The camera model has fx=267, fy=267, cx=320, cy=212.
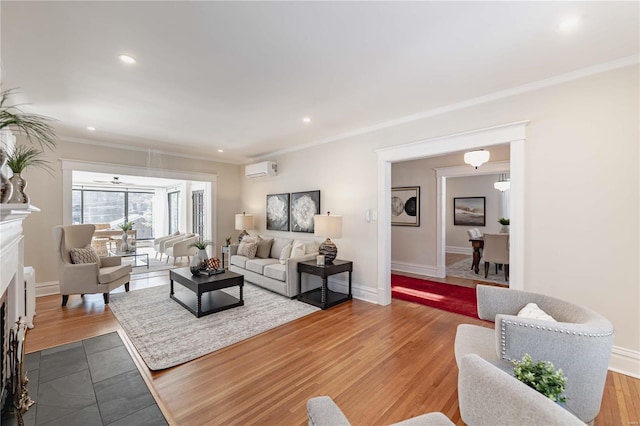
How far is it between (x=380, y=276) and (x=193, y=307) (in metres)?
2.75

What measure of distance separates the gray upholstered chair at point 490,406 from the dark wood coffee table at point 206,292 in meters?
2.83

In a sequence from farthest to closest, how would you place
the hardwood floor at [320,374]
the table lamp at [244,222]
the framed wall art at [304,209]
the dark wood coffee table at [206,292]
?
the table lamp at [244,222], the framed wall art at [304,209], the dark wood coffee table at [206,292], the hardwood floor at [320,374]

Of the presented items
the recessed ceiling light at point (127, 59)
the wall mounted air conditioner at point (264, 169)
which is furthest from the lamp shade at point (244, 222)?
the recessed ceiling light at point (127, 59)

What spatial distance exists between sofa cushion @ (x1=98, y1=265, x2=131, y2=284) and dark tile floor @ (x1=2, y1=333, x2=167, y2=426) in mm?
1370

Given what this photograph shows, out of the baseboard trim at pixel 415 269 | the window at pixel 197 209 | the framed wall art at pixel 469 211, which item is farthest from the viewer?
the framed wall art at pixel 469 211

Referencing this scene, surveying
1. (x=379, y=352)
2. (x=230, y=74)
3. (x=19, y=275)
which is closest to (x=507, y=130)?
(x=379, y=352)

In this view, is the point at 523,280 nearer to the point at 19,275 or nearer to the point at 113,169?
the point at 19,275

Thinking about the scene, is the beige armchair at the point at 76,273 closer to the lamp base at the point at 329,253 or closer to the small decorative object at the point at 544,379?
the lamp base at the point at 329,253

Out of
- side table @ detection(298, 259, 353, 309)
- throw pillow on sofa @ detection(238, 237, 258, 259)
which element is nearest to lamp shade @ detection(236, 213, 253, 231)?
throw pillow on sofa @ detection(238, 237, 258, 259)

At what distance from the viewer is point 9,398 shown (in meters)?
1.88

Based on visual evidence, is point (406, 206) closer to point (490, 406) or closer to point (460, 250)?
point (460, 250)

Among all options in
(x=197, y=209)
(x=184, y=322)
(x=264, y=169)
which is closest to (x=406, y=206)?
(x=264, y=169)

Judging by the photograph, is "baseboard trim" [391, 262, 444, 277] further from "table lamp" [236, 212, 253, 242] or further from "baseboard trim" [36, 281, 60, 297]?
"baseboard trim" [36, 281, 60, 297]

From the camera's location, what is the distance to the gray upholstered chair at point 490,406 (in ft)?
3.07
